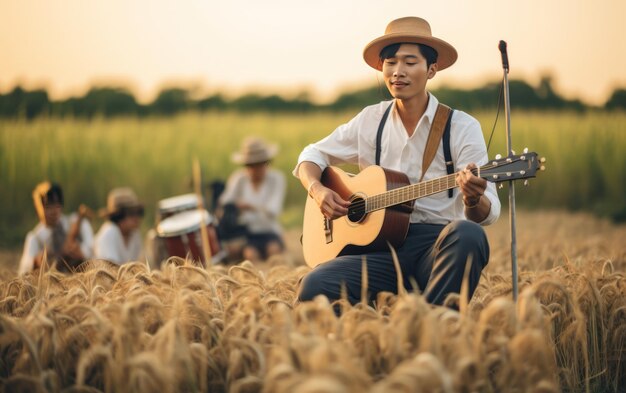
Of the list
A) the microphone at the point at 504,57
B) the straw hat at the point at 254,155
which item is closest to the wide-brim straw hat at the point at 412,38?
the microphone at the point at 504,57

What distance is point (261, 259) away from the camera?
10.8 m

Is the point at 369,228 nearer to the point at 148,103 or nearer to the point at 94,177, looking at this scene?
the point at 94,177

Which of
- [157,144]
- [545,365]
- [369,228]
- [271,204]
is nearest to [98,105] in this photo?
[157,144]

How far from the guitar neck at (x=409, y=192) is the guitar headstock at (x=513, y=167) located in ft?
0.73

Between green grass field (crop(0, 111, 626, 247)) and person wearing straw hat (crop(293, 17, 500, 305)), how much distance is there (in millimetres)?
10393

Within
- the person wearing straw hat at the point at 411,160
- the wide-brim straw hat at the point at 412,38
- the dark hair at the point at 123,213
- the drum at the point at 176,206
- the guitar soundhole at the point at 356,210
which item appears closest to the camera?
the person wearing straw hat at the point at 411,160

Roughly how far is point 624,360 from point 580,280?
19.1 inches

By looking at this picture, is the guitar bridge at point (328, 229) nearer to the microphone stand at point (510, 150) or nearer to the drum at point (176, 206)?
the microphone stand at point (510, 150)

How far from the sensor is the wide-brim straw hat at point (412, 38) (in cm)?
466

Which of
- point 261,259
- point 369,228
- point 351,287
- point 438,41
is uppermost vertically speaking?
point 438,41

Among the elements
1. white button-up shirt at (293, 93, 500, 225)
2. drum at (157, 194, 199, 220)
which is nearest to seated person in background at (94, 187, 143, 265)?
drum at (157, 194, 199, 220)

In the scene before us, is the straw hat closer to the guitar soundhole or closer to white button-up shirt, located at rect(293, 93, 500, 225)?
white button-up shirt, located at rect(293, 93, 500, 225)

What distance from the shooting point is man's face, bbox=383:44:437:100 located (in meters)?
4.69

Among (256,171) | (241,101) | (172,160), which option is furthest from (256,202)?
(241,101)
